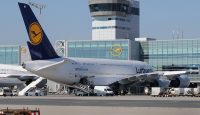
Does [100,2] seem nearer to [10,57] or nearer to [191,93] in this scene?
[10,57]

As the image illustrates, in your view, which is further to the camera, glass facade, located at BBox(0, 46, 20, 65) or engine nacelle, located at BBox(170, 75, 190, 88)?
glass facade, located at BBox(0, 46, 20, 65)

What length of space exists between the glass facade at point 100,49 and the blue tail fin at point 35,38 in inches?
2661

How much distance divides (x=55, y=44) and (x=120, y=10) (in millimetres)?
23087

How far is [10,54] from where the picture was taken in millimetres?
165750

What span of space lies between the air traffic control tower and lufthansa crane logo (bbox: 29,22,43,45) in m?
78.5

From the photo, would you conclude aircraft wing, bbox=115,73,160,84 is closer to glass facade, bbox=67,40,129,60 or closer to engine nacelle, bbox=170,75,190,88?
engine nacelle, bbox=170,75,190,88

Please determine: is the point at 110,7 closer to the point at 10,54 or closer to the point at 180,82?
the point at 10,54

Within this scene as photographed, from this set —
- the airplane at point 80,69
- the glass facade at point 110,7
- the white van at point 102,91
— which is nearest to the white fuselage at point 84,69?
the airplane at point 80,69

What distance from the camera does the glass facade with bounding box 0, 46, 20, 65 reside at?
165 metres

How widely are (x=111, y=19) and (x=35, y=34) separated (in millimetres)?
82820

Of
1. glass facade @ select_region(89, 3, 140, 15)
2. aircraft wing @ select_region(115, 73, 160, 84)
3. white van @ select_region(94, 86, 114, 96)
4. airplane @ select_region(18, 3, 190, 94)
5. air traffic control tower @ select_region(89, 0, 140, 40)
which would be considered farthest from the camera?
glass facade @ select_region(89, 3, 140, 15)

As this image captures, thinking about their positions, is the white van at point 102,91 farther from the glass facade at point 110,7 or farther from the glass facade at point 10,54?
the glass facade at point 10,54

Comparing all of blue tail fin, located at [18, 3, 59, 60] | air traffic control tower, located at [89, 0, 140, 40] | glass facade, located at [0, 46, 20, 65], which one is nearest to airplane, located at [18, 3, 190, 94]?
blue tail fin, located at [18, 3, 59, 60]

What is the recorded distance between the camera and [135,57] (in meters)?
155
